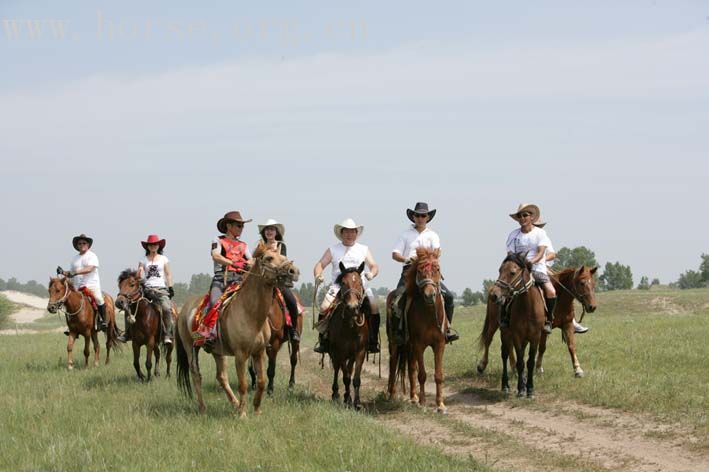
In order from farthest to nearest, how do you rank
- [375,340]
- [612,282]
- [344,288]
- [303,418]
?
[612,282] → [375,340] → [344,288] → [303,418]

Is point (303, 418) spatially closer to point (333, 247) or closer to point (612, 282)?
point (333, 247)

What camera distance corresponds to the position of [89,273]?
→ 20.4 metres

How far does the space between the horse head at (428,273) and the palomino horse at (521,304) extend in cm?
187

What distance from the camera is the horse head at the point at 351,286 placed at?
12.0m

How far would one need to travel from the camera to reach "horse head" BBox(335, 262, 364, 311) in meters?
12.0

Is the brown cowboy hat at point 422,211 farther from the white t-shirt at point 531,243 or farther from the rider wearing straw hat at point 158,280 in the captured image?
the rider wearing straw hat at point 158,280

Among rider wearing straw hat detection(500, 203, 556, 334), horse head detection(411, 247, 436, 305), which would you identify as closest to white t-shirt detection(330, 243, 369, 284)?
horse head detection(411, 247, 436, 305)

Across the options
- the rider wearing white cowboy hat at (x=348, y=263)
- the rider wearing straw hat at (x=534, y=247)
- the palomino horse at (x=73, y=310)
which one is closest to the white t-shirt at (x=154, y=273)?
the palomino horse at (x=73, y=310)

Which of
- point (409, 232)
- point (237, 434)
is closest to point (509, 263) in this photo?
point (409, 232)

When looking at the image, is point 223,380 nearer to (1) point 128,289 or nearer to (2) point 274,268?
(2) point 274,268

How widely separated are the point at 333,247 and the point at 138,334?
18.9 ft

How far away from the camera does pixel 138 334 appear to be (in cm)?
1673

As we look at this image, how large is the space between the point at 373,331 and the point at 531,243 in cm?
366

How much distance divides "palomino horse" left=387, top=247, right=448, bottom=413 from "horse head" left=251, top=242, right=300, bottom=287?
8.15 feet
